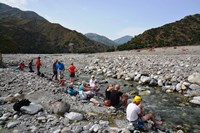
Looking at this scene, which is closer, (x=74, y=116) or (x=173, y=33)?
(x=74, y=116)

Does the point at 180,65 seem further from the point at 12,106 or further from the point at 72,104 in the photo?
the point at 12,106

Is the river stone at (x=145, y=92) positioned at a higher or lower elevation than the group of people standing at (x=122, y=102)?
lower

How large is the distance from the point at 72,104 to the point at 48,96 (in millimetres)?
1902

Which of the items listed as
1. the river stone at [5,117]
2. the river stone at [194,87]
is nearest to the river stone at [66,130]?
the river stone at [5,117]

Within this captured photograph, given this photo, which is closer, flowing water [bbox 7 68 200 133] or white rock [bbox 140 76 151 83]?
flowing water [bbox 7 68 200 133]

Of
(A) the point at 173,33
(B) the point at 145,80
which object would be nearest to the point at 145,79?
(B) the point at 145,80

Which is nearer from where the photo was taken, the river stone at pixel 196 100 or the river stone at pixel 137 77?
the river stone at pixel 196 100

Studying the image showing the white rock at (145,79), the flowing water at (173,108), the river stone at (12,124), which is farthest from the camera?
the white rock at (145,79)

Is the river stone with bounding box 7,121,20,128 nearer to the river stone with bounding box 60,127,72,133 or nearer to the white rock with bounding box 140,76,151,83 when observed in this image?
the river stone with bounding box 60,127,72,133

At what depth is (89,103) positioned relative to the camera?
47.9 feet

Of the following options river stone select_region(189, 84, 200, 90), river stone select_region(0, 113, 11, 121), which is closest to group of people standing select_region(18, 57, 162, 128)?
river stone select_region(0, 113, 11, 121)

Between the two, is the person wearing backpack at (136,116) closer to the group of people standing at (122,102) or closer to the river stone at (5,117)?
the group of people standing at (122,102)

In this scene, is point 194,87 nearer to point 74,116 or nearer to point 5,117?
point 74,116

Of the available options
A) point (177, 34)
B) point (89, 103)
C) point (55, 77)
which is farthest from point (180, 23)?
point (89, 103)
